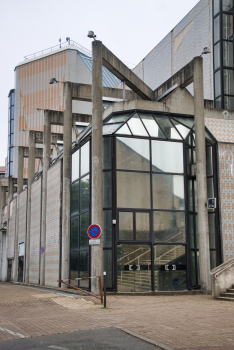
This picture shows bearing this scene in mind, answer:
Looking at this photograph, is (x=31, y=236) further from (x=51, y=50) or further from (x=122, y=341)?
(x=51, y=50)

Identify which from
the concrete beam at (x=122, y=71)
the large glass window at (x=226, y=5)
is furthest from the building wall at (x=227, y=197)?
the large glass window at (x=226, y=5)

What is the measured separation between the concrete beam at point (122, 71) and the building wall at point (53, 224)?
677cm

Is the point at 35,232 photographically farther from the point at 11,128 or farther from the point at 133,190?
the point at 11,128

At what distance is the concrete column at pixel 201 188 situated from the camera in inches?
723

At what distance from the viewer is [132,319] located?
403 inches

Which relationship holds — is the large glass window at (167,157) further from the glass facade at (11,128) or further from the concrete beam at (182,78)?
the glass facade at (11,128)

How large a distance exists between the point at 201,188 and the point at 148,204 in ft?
8.68

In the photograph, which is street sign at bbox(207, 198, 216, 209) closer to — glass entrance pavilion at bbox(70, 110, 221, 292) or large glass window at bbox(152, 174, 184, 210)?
glass entrance pavilion at bbox(70, 110, 221, 292)

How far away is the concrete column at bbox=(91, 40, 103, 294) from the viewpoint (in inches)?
674

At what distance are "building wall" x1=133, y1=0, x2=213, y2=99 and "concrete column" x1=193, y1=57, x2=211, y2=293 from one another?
27.1ft

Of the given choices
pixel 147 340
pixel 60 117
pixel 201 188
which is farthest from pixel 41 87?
pixel 147 340

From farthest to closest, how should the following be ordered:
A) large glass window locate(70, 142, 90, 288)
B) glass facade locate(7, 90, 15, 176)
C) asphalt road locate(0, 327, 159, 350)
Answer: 1. glass facade locate(7, 90, 15, 176)
2. large glass window locate(70, 142, 90, 288)
3. asphalt road locate(0, 327, 159, 350)

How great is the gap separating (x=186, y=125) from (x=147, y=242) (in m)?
6.67

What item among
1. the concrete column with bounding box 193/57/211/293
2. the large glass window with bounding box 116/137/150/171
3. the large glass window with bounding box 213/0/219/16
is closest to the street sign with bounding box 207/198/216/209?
the concrete column with bounding box 193/57/211/293
